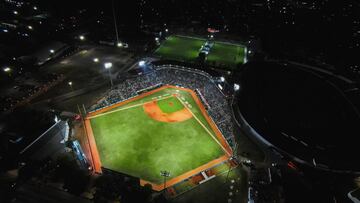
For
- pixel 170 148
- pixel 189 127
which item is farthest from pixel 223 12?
pixel 170 148

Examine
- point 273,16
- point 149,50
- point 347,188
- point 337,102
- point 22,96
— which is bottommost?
point 347,188

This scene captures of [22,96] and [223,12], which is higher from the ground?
[223,12]

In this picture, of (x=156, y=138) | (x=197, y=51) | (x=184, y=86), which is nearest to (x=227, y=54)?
(x=197, y=51)

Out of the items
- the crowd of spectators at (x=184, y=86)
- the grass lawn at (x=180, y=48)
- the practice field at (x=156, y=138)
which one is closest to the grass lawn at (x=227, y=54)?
the grass lawn at (x=180, y=48)

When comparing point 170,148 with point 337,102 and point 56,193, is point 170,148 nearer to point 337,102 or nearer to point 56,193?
point 56,193

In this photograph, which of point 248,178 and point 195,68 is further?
point 195,68

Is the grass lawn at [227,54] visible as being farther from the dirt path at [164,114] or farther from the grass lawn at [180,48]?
the dirt path at [164,114]
